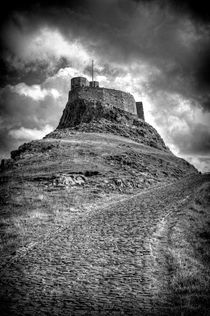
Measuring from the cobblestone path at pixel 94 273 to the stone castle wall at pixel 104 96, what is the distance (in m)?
48.5

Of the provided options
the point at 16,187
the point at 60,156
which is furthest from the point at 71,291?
the point at 60,156

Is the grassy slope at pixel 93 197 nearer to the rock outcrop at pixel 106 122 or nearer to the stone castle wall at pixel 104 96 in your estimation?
the rock outcrop at pixel 106 122

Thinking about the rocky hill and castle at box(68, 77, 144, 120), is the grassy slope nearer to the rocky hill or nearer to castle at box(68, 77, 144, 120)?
the rocky hill

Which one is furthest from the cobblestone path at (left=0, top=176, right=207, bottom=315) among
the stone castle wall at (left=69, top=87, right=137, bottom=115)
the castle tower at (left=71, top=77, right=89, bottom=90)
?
the castle tower at (left=71, top=77, right=89, bottom=90)

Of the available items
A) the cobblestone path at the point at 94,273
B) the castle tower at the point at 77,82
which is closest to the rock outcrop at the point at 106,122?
the castle tower at the point at 77,82

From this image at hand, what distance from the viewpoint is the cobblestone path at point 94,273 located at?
5.39m

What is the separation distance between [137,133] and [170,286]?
47.2 meters

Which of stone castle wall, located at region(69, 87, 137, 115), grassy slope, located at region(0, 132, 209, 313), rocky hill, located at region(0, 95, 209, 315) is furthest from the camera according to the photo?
stone castle wall, located at region(69, 87, 137, 115)

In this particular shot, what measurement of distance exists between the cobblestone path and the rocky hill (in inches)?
0.9

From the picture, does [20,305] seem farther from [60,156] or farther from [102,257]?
[60,156]

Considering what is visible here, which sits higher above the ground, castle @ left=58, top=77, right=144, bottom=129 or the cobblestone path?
castle @ left=58, top=77, right=144, bottom=129

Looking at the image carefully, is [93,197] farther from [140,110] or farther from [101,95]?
[140,110]

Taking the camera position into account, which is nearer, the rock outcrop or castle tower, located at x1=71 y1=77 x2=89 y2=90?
the rock outcrop

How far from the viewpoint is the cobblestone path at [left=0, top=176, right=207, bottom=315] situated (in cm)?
539
